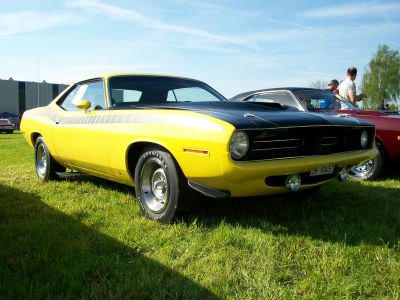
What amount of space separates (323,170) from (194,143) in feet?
3.82

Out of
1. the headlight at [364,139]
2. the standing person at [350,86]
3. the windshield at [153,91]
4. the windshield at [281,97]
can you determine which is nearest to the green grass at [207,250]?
the headlight at [364,139]

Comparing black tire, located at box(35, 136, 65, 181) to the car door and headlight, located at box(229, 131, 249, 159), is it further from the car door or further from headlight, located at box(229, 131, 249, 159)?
headlight, located at box(229, 131, 249, 159)

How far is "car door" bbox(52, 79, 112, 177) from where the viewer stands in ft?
14.4

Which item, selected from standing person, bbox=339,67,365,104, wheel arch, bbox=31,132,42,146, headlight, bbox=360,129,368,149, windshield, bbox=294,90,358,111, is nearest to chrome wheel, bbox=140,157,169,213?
headlight, bbox=360,129,368,149

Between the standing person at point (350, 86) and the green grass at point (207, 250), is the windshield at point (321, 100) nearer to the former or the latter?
the standing person at point (350, 86)

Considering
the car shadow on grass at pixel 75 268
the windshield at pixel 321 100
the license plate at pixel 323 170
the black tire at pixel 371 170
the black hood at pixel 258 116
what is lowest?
the car shadow on grass at pixel 75 268

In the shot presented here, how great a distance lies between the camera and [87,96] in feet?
16.7

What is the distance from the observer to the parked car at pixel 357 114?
18.9 feet

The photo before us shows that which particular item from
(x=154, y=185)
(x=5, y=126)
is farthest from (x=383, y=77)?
(x=154, y=185)

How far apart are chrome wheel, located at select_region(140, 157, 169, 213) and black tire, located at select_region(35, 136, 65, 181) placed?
2234 millimetres

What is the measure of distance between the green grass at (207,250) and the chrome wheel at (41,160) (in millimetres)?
1511

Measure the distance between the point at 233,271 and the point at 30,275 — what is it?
1.22 meters

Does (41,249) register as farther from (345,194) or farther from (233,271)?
(345,194)

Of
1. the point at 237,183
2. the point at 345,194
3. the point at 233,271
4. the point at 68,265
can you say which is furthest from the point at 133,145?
the point at 345,194
